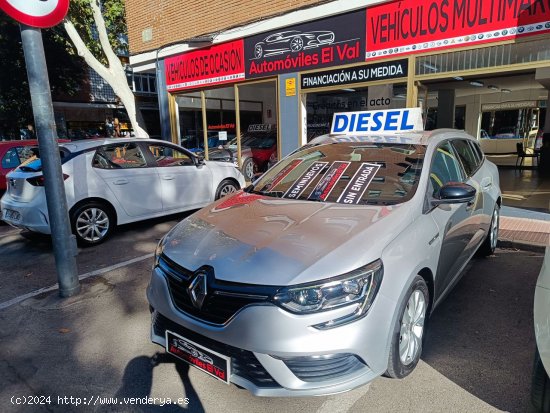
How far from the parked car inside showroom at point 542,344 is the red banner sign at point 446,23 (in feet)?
17.5

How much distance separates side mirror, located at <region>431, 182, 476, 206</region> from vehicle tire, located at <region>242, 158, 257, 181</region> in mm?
8311

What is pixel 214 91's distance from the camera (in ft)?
36.4

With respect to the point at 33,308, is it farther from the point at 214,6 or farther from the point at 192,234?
the point at 214,6

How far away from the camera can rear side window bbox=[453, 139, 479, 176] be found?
12.5 ft

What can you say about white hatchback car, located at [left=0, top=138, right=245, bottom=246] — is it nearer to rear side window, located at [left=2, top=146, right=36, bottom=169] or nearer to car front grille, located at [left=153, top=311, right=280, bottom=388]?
rear side window, located at [left=2, top=146, right=36, bottom=169]

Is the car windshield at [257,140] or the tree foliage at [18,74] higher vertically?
the tree foliage at [18,74]

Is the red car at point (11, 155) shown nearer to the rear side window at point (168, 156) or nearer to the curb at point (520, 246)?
the rear side window at point (168, 156)

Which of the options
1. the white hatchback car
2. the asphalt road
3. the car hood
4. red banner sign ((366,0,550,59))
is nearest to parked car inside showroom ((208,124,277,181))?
the white hatchback car

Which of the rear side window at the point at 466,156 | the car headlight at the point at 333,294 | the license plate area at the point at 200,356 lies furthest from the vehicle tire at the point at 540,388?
the rear side window at the point at 466,156

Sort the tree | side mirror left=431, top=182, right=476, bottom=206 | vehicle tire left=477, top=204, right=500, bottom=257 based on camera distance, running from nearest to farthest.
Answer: side mirror left=431, top=182, right=476, bottom=206, vehicle tire left=477, top=204, right=500, bottom=257, the tree

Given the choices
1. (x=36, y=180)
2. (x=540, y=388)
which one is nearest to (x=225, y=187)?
(x=36, y=180)

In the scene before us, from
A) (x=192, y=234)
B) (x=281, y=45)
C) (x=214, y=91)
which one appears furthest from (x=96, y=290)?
Result: (x=214, y=91)

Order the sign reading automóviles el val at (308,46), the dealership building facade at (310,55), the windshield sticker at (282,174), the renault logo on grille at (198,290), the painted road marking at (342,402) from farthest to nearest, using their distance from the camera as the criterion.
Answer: the sign reading automóviles el val at (308,46), the dealership building facade at (310,55), the windshield sticker at (282,174), the painted road marking at (342,402), the renault logo on grille at (198,290)

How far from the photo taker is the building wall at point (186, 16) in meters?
8.88
